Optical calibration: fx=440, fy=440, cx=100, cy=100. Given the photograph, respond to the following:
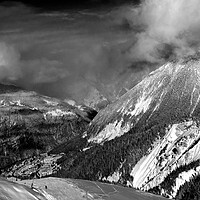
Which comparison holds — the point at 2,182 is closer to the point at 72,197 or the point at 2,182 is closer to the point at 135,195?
the point at 72,197

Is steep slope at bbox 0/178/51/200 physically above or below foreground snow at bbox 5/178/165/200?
above

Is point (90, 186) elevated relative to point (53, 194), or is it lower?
lower

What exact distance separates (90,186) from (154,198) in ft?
32.8

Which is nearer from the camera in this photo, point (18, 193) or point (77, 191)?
point (18, 193)

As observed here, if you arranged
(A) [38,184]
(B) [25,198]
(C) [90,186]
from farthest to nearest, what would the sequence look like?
(C) [90,186] → (A) [38,184] → (B) [25,198]

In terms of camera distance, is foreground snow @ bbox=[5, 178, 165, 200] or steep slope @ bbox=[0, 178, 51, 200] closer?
steep slope @ bbox=[0, 178, 51, 200]

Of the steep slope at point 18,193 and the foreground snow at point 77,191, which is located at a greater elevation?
the steep slope at point 18,193

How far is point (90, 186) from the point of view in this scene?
212 feet

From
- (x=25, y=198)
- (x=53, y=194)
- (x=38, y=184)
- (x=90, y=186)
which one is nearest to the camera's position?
(x=25, y=198)

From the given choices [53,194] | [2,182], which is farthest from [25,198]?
[53,194]

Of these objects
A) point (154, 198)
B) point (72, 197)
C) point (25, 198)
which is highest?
point (25, 198)

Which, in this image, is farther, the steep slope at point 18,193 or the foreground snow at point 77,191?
the foreground snow at point 77,191

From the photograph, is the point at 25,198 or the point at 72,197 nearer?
the point at 25,198

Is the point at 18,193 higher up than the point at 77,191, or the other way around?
the point at 18,193
